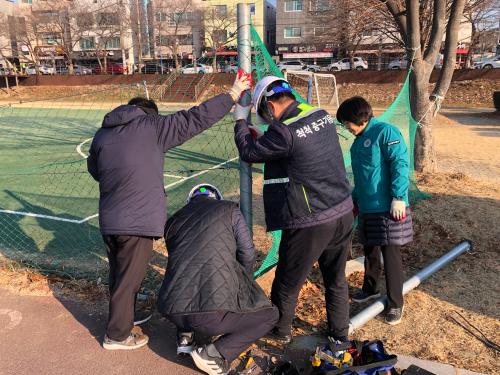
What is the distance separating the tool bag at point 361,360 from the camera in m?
2.40

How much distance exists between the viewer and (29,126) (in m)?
19.1

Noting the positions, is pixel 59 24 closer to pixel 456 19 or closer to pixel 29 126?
pixel 29 126

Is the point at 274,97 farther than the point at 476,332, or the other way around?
the point at 476,332

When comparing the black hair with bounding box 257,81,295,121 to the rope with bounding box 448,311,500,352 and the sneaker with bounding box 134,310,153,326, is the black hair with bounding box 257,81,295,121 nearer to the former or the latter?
the sneaker with bounding box 134,310,153,326

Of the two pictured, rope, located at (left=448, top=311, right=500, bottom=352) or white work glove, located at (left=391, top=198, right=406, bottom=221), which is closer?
rope, located at (left=448, top=311, right=500, bottom=352)

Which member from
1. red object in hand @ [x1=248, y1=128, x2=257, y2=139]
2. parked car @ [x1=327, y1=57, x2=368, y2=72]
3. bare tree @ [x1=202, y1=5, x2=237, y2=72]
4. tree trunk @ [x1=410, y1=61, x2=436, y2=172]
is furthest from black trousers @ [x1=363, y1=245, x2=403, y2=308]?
bare tree @ [x1=202, y1=5, x2=237, y2=72]

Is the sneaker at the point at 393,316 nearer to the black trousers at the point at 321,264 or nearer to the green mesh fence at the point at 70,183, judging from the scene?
the black trousers at the point at 321,264

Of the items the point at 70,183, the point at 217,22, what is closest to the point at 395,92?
the point at 70,183

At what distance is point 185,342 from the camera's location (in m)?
2.90

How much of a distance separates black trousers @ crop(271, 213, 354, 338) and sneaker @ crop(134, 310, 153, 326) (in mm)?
1068

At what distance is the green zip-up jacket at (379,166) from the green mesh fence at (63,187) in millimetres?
2202

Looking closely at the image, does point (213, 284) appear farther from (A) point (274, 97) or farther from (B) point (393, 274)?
(B) point (393, 274)

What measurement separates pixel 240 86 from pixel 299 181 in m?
0.78

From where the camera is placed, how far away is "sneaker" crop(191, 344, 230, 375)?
2.62 meters
